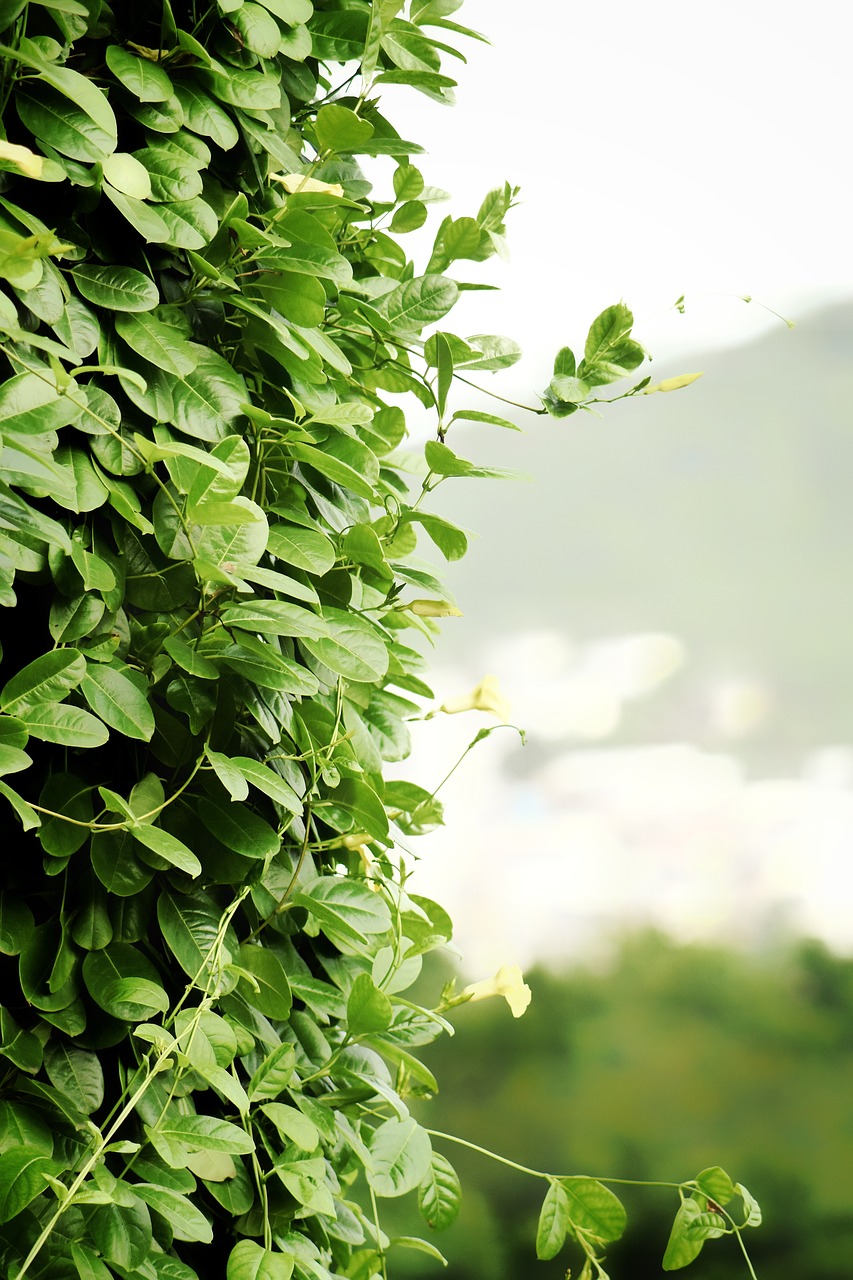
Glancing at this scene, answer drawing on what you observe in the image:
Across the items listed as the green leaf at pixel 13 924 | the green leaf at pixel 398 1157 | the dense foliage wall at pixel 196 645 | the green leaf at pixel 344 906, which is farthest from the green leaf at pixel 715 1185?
the green leaf at pixel 13 924

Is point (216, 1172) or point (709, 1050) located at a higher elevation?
point (216, 1172)

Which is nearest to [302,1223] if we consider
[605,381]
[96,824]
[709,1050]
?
[96,824]

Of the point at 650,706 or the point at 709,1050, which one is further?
the point at 650,706

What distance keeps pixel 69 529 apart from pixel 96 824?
0.20 metres

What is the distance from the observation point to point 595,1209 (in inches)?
32.7

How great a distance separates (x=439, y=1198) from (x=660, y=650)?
1161mm

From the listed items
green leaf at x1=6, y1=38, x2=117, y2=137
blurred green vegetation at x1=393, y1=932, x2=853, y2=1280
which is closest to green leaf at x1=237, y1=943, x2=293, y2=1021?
green leaf at x1=6, y1=38, x2=117, y2=137

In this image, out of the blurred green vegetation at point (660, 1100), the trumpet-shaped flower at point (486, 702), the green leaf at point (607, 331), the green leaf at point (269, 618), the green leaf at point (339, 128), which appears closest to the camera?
the green leaf at point (269, 618)

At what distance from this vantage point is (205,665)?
2.15ft

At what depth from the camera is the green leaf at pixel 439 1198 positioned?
801 millimetres

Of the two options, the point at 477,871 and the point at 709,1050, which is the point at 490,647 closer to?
the point at 477,871

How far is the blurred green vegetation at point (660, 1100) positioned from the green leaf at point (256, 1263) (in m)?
0.96

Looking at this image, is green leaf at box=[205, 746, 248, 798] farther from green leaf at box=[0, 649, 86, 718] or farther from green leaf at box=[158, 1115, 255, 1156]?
green leaf at box=[158, 1115, 255, 1156]

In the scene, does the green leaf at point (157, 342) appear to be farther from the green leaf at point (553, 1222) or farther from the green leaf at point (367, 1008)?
the green leaf at point (553, 1222)
